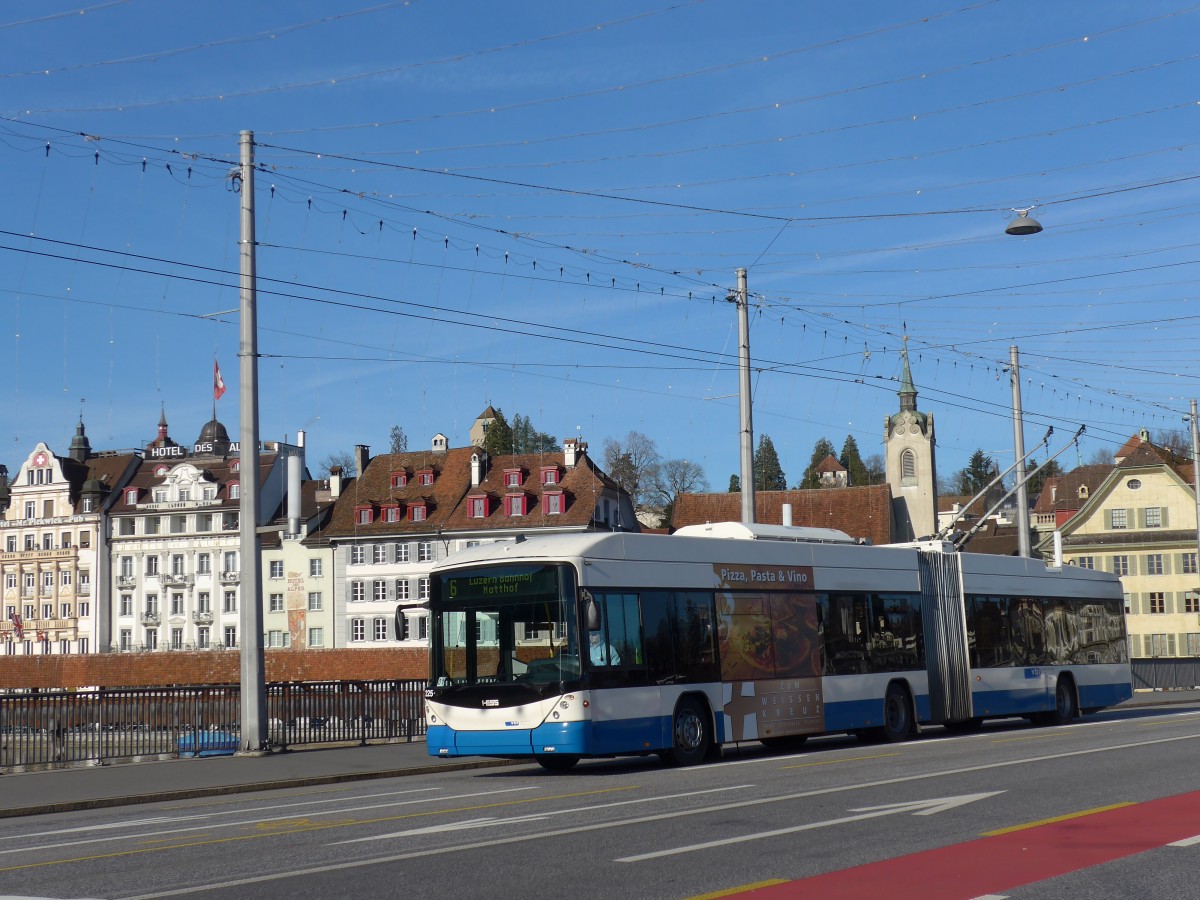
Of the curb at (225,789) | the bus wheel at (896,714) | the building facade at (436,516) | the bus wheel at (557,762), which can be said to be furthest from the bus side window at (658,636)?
the building facade at (436,516)

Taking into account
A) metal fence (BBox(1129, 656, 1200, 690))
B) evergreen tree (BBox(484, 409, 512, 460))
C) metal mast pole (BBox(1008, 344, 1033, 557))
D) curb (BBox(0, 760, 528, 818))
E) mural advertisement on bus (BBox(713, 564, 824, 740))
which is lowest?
metal fence (BBox(1129, 656, 1200, 690))

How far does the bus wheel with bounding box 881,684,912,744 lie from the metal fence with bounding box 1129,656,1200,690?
2806cm

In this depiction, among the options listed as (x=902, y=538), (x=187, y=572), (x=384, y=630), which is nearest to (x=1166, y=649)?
(x=902, y=538)

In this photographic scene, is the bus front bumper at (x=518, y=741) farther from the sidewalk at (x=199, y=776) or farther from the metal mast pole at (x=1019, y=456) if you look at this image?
the metal mast pole at (x=1019, y=456)

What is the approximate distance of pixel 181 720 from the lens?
A: 24.6 metres

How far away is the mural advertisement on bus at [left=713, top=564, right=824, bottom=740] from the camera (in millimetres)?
21109

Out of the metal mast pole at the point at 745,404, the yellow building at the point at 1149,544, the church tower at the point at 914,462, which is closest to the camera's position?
the metal mast pole at the point at 745,404

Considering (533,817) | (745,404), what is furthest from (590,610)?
(745,404)

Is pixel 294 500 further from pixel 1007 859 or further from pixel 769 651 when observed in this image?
pixel 1007 859

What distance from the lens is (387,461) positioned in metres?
91.2

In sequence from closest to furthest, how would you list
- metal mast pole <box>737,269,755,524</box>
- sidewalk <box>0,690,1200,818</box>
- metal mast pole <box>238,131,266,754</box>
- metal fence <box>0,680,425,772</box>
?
1. sidewalk <box>0,690,1200,818</box>
2. metal fence <box>0,680,425,772</box>
3. metal mast pole <box>238,131,266,754</box>
4. metal mast pole <box>737,269,755,524</box>

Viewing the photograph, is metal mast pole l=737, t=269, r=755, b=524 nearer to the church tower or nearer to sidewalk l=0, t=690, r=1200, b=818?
sidewalk l=0, t=690, r=1200, b=818

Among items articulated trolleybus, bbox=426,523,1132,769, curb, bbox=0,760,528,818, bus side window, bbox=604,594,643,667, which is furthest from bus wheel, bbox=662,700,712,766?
curb, bbox=0,760,528,818

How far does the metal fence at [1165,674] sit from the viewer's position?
50.6 metres
